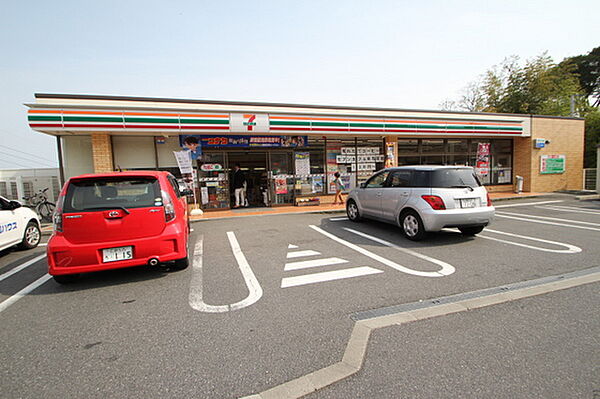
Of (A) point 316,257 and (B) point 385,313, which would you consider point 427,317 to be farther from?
(A) point 316,257

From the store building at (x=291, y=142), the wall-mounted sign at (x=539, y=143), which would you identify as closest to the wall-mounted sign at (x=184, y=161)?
the store building at (x=291, y=142)

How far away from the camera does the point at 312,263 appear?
16.8 feet

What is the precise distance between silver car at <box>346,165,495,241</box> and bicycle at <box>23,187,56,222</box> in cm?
1185

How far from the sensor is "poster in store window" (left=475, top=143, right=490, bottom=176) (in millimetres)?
16016

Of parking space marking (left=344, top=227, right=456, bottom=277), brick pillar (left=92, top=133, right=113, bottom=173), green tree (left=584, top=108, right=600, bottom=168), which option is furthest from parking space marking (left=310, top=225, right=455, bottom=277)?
green tree (left=584, top=108, right=600, bottom=168)

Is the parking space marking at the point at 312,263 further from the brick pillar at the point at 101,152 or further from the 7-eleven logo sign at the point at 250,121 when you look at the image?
the brick pillar at the point at 101,152

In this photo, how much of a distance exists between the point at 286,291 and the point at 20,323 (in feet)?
9.93

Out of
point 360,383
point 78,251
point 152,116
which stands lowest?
point 360,383

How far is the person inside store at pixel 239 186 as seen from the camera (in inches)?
490

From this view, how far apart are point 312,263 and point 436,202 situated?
2.94 m

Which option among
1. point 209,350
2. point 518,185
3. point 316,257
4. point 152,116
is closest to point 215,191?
point 152,116

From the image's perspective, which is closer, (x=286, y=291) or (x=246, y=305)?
(x=246, y=305)

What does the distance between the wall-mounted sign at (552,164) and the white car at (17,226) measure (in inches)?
860

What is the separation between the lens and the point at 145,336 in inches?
115
